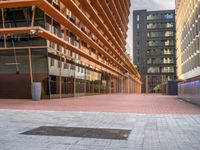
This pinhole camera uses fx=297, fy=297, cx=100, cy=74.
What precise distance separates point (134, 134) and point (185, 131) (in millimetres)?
1454

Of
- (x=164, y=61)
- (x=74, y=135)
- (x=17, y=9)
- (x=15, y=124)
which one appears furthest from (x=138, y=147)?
(x=164, y=61)

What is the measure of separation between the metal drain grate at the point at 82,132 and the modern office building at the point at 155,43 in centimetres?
11616

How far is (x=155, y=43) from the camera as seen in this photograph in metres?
126

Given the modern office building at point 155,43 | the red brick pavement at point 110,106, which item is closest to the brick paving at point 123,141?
the red brick pavement at point 110,106

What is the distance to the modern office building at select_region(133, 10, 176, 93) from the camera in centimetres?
12381

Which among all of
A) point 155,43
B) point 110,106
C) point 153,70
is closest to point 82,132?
point 110,106

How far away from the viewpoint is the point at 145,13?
417 ft

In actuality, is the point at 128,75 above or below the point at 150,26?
below

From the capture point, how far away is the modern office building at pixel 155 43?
406 feet

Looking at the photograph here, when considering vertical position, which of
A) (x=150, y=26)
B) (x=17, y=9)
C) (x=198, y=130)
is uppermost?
(x=150, y=26)

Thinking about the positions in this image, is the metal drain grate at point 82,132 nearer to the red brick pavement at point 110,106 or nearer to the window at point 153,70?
the red brick pavement at point 110,106

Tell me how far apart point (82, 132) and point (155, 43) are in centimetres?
12176

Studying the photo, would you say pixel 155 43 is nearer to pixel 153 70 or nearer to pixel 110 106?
pixel 153 70

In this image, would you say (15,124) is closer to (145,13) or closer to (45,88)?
(45,88)
